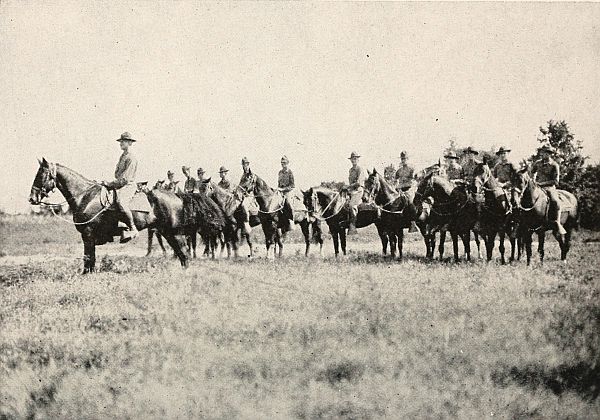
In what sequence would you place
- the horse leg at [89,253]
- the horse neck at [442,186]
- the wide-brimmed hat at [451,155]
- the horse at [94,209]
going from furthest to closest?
the horse neck at [442,186] → the wide-brimmed hat at [451,155] → the horse leg at [89,253] → the horse at [94,209]

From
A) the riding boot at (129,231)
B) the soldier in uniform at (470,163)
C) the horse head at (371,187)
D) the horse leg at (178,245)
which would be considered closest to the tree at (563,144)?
the soldier in uniform at (470,163)

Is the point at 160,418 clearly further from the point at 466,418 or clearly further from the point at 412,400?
the point at 466,418

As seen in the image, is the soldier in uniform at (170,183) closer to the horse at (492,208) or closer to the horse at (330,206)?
the horse at (330,206)

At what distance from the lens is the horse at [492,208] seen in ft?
27.0

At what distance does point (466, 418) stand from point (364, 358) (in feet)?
3.30

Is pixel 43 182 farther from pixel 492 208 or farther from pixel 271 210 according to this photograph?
pixel 492 208

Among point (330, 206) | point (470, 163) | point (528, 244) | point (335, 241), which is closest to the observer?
point (528, 244)

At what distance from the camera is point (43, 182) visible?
20.0ft

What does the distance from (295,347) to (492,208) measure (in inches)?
191

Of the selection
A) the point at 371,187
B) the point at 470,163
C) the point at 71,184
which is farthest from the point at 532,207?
the point at 71,184

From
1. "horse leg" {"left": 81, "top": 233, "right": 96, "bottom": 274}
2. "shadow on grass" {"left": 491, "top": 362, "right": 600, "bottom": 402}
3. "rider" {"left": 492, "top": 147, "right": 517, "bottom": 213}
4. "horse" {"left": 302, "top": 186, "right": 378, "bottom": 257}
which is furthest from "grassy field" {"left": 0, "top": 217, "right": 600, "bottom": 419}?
"horse" {"left": 302, "top": 186, "right": 378, "bottom": 257}

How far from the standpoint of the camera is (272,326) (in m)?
5.10

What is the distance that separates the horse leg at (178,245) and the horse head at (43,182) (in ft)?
6.26

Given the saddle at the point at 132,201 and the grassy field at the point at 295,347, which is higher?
the saddle at the point at 132,201
